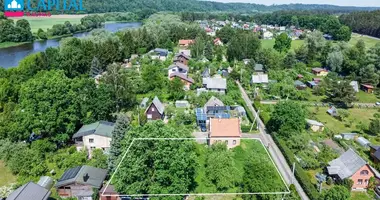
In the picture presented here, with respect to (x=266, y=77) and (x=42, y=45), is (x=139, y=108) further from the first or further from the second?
(x=42, y=45)

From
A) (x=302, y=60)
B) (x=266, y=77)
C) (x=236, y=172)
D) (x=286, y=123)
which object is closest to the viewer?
(x=236, y=172)

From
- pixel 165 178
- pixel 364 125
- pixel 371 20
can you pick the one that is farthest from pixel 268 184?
pixel 371 20

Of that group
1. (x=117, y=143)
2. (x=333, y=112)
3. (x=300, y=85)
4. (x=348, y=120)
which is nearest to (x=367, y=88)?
(x=300, y=85)

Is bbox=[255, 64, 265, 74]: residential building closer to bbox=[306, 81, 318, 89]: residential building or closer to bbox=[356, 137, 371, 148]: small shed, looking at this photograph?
bbox=[306, 81, 318, 89]: residential building

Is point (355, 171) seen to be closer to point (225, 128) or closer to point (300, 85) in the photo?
point (225, 128)

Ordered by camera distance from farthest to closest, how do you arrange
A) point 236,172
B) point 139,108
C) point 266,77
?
point 266,77
point 139,108
point 236,172

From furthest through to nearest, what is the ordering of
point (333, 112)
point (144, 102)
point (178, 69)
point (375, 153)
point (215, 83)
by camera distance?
point (178, 69) → point (215, 83) → point (144, 102) → point (333, 112) → point (375, 153)
